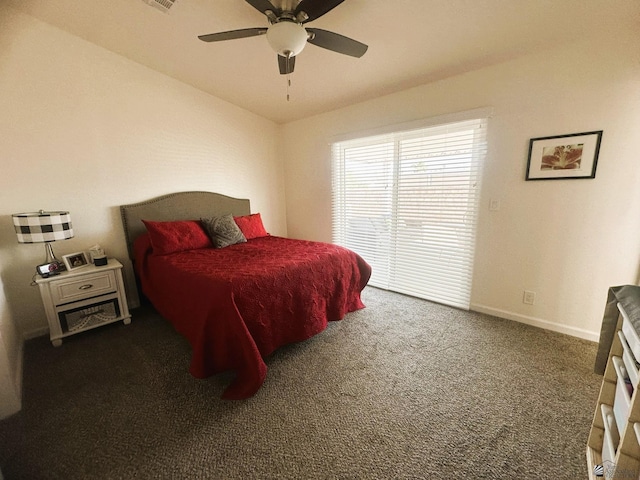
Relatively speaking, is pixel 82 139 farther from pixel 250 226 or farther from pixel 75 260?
pixel 250 226

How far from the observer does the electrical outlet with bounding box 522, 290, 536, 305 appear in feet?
7.54

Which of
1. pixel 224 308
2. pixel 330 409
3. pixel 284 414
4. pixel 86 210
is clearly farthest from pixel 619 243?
pixel 86 210

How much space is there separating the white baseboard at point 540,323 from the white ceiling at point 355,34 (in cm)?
→ 223

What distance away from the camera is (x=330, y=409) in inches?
58.7

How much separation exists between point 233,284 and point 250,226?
1745mm

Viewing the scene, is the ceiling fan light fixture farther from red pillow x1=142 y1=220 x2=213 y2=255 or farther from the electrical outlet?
the electrical outlet

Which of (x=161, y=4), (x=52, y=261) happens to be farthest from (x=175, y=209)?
(x=161, y=4)

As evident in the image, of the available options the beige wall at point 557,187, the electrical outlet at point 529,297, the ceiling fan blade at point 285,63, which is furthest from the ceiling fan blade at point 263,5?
the electrical outlet at point 529,297

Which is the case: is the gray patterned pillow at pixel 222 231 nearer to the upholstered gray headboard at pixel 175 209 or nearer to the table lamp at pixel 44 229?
the upholstered gray headboard at pixel 175 209

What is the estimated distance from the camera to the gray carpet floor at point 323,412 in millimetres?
1191

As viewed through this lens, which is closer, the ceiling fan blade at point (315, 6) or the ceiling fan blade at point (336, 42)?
the ceiling fan blade at point (315, 6)

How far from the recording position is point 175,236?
2.61 meters

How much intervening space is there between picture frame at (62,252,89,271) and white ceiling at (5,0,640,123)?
1984mm

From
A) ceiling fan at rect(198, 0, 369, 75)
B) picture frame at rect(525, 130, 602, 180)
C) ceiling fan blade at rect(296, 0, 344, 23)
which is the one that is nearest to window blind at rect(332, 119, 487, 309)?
picture frame at rect(525, 130, 602, 180)
